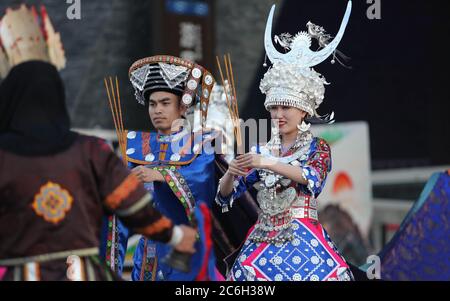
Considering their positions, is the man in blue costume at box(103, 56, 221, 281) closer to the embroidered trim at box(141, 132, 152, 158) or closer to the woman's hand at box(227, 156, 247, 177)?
the embroidered trim at box(141, 132, 152, 158)

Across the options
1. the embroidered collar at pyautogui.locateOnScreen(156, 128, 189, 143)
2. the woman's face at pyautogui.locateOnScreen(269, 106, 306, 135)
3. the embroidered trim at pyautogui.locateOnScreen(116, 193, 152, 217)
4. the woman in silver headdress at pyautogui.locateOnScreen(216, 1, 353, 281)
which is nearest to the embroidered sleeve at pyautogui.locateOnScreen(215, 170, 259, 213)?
the woman in silver headdress at pyautogui.locateOnScreen(216, 1, 353, 281)

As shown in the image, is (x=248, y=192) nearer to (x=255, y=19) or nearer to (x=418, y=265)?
(x=418, y=265)

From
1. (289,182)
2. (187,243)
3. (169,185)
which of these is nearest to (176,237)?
(187,243)

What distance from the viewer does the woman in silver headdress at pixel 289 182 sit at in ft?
15.5

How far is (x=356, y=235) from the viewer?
11195mm

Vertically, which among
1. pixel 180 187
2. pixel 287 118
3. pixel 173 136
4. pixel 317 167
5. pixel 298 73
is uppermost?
pixel 298 73

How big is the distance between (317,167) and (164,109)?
974 mm

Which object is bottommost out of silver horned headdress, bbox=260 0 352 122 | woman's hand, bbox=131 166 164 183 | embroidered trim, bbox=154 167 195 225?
embroidered trim, bbox=154 167 195 225

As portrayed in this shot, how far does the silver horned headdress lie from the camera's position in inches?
196

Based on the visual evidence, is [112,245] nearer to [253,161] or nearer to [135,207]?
[253,161]

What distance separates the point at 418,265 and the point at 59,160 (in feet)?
9.91

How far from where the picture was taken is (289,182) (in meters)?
4.89
